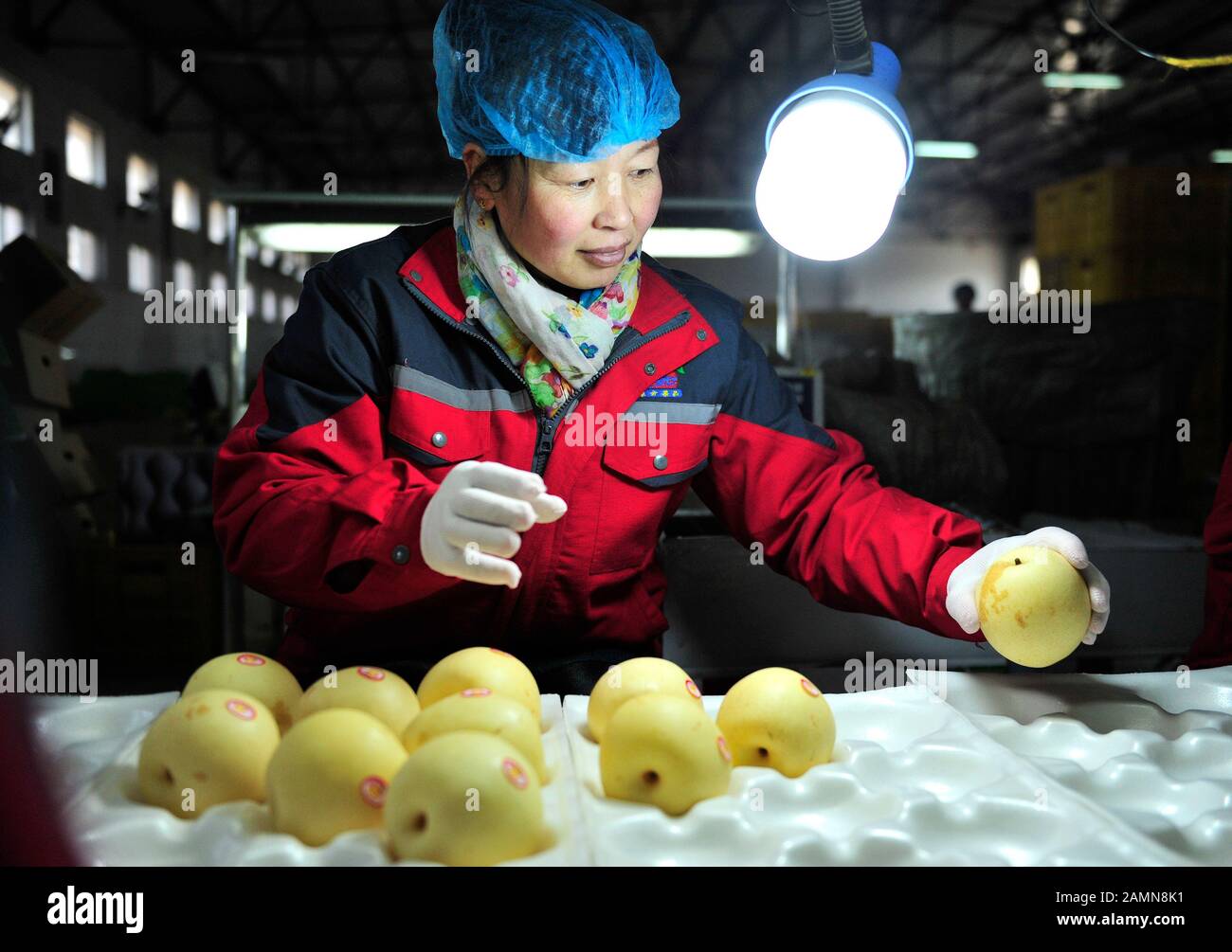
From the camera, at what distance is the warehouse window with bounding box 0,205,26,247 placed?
7.82 m

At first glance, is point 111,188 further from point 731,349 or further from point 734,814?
point 734,814

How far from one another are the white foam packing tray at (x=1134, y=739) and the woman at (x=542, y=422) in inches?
4.3

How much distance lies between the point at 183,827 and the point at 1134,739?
43.5 inches

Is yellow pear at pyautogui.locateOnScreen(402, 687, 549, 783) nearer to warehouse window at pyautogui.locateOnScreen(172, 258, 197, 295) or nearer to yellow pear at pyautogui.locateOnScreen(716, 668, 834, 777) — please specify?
yellow pear at pyautogui.locateOnScreen(716, 668, 834, 777)

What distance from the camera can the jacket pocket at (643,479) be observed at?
1701 millimetres

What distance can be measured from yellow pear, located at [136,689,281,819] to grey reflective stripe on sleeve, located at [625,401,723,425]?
0.87 metres

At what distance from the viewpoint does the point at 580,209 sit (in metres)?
1.52

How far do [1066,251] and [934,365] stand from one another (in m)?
2.97

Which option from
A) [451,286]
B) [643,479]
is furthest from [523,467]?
[451,286]

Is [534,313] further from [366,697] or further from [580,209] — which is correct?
[366,697]

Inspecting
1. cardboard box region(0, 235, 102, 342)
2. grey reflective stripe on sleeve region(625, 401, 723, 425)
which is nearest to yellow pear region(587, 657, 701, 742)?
grey reflective stripe on sleeve region(625, 401, 723, 425)

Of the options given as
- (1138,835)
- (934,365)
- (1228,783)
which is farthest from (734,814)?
(934,365)

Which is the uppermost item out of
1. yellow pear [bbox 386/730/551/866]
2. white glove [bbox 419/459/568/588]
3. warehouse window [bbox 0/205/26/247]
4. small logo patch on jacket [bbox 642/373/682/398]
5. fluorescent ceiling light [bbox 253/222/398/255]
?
warehouse window [bbox 0/205/26/247]

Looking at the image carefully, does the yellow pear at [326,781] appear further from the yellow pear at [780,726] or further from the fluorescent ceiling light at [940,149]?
the fluorescent ceiling light at [940,149]
